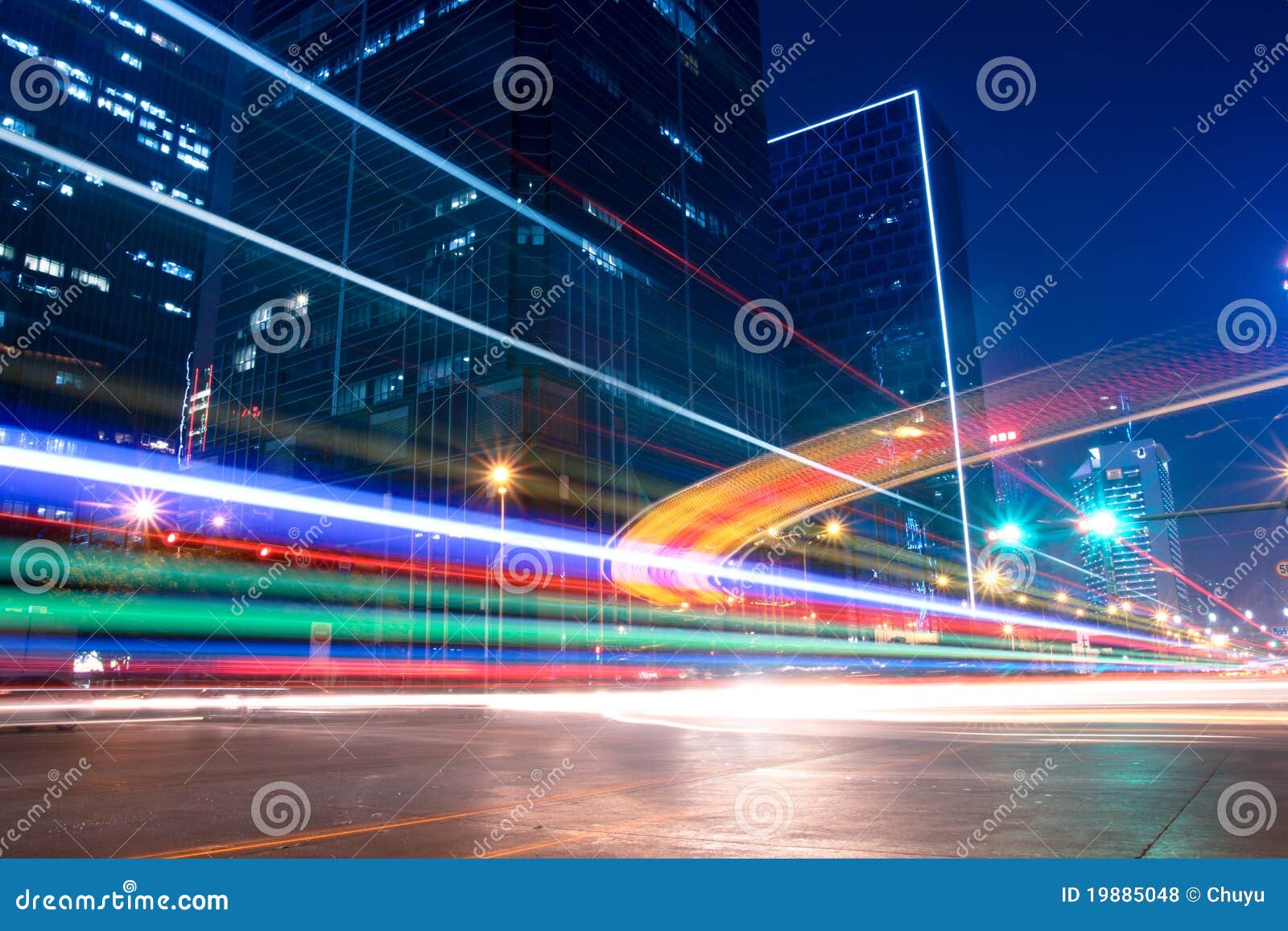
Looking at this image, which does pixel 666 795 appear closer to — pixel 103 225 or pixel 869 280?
pixel 103 225

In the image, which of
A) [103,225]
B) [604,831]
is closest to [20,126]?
[103,225]

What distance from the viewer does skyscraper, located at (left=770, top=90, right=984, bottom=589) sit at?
132125 millimetres

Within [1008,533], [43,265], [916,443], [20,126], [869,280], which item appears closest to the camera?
[1008,533]

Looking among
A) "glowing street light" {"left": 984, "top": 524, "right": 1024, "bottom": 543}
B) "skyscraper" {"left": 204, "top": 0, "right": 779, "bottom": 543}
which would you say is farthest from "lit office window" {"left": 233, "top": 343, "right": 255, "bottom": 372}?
"glowing street light" {"left": 984, "top": 524, "right": 1024, "bottom": 543}

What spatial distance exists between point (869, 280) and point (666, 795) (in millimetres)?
138657

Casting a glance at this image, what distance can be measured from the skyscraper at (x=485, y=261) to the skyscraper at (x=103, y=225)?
21437mm

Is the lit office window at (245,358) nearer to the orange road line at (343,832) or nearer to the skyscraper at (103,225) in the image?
the skyscraper at (103,225)

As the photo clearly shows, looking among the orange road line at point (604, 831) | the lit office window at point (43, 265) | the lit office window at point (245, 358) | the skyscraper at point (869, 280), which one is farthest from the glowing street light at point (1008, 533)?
the skyscraper at point (869, 280)

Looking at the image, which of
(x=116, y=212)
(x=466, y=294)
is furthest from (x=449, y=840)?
(x=116, y=212)

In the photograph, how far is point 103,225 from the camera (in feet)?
316

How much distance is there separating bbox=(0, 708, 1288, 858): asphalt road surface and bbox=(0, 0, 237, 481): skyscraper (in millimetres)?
84856

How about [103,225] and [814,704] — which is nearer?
[814,704]

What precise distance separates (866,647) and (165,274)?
9171 centimetres

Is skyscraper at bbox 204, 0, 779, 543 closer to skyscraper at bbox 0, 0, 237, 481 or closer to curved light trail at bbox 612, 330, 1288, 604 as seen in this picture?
curved light trail at bbox 612, 330, 1288, 604
